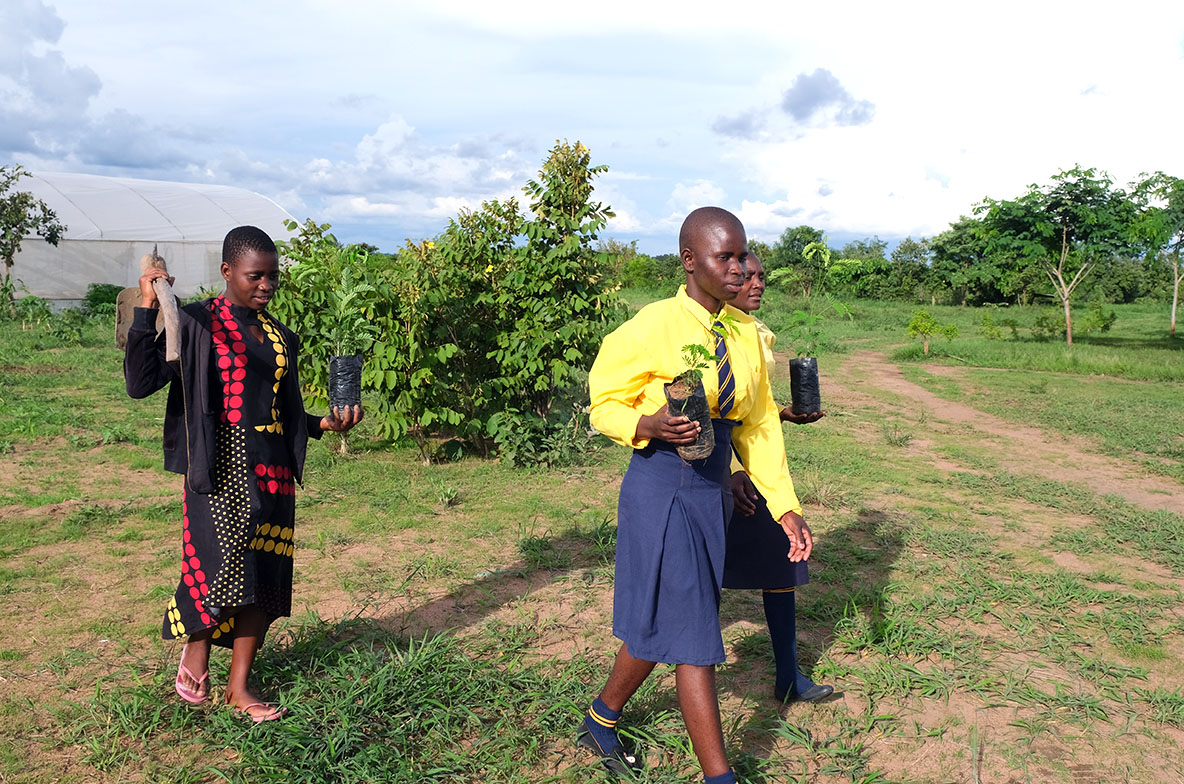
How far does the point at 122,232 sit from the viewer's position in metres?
21.1

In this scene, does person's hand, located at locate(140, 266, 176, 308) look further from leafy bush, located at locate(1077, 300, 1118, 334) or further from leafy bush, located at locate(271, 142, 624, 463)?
leafy bush, located at locate(1077, 300, 1118, 334)

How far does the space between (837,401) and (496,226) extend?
5394 millimetres

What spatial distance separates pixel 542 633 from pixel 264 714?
1.25 metres

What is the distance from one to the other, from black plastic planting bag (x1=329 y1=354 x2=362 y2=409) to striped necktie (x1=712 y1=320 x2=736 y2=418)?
3.97 ft

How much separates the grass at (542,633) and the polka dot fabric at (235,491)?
40cm

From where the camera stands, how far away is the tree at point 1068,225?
17938 millimetres

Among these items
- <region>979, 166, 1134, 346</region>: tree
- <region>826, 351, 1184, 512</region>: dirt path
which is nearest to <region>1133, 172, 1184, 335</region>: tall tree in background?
<region>979, 166, 1134, 346</region>: tree

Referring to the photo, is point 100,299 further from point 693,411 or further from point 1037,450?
point 693,411

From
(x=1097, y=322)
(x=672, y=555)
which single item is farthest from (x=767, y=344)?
(x=1097, y=322)

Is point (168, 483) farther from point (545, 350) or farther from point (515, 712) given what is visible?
point (515, 712)

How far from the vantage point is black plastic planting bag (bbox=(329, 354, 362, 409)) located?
2.94 metres

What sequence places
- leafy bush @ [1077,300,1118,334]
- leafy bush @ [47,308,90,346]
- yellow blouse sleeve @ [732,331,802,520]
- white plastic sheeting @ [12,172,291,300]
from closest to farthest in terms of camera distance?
yellow blouse sleeve @ [732,331,802,520] < leafy bush @ [47,308,90,346] < leafy bush @ [1077,300,1118,334] < white plastic sheeting @ [12,172,291,300]

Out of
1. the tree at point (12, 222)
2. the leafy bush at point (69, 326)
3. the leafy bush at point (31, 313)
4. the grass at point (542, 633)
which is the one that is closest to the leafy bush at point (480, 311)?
the grass at point (542, 633)

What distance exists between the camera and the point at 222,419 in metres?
2.79
